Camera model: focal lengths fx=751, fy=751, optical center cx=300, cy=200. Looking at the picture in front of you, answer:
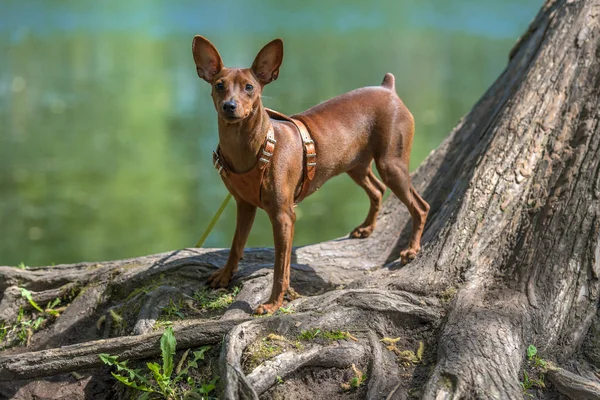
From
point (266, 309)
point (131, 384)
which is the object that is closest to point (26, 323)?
point (131, 384)

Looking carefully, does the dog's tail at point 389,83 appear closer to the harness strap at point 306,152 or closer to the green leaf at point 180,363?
the harness strap at point 306,152

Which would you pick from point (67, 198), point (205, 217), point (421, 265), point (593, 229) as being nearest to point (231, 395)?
point (421, 265)

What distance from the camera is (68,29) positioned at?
27.5m

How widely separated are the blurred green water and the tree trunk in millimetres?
5067

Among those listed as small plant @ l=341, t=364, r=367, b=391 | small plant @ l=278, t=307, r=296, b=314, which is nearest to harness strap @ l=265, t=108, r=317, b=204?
small plant @ l=278, t=307, r=296, b=314

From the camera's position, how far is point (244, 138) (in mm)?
4707

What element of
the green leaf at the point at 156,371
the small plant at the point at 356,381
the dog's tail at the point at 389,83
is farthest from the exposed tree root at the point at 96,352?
the dog's tail at the point at 389,83

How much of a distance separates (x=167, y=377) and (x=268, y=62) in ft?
6.54

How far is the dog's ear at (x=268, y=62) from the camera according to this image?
4645 mm

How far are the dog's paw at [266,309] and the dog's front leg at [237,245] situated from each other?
0.58 metres

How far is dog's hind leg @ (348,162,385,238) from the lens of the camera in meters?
6.09

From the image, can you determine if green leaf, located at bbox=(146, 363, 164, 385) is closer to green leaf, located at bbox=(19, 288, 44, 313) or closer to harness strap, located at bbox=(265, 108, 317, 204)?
harness strap, located at bbox=(265, 108, 317, 204)

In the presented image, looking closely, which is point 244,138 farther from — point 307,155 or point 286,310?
point 286,310

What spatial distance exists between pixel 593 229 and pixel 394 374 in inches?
67.4
